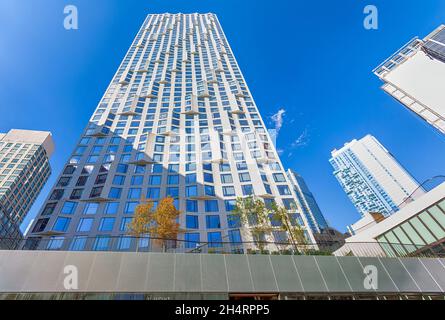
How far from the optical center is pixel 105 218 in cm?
3591

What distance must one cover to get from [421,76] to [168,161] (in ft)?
166

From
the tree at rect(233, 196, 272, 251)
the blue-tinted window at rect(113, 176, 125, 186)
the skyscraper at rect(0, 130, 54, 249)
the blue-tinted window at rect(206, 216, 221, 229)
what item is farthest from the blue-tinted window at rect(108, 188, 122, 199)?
the skyscraper at rect(0, 130, 54, 249)

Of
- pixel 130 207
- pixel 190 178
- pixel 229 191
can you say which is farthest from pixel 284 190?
pixel 130 207

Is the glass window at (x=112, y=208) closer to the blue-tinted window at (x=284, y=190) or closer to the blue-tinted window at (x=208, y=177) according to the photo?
the blue-tinted window at (x=208, y=177)

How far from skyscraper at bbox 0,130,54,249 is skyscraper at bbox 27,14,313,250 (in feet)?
249

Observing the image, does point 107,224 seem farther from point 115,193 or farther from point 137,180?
point 137,180

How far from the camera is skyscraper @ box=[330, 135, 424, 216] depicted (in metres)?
143

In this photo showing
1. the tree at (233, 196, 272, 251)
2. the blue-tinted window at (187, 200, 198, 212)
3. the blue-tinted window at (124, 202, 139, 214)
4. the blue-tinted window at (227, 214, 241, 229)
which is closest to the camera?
the tree at (233, 196, 272, 251)

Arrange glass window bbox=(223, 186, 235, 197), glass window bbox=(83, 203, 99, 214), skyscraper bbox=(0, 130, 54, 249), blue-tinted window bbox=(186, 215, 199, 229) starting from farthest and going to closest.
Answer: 1. skyscraper bbox=(0, 130, 54, 249)
2. glass window bbox=(223, 186, 235, 197)
3. glass window bbox=(83, 203, 99, 214)
4. blue-tinted window bbox=(186, 215, 199, 229)

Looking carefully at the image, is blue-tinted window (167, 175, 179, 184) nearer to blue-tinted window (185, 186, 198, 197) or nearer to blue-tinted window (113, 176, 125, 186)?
blue-tinted window (185, 186, 198, 197)

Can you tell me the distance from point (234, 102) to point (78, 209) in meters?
43.4
